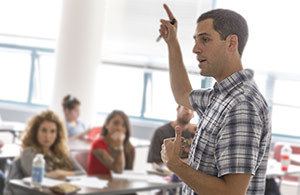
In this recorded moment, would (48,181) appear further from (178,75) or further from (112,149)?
(178,75)

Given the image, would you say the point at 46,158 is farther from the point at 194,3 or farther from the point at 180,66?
the point at 194,3

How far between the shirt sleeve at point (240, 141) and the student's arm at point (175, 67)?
1.61 ft

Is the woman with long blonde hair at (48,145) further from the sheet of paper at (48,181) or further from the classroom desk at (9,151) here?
the classroom desk at (9,151)

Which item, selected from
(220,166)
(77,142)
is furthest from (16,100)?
(220,166)

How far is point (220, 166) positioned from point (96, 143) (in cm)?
330

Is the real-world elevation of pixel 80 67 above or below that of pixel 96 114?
above

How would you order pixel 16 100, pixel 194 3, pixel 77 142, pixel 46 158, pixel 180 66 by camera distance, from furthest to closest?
pixel 16 100
pixel 194 3
pixel 77 142
pixel 46 158
pixel 180 66

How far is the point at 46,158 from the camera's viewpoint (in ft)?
14.3

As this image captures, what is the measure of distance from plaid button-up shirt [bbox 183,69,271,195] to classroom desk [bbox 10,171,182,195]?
7.13ft

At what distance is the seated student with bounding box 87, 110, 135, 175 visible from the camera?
4809mm

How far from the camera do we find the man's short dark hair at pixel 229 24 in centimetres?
173

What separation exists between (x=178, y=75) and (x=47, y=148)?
94.5 inches

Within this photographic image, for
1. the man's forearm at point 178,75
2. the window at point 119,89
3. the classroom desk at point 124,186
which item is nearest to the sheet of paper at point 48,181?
the classroom desk at point 124,186

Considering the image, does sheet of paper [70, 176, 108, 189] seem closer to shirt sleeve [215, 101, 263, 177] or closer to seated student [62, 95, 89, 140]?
seated student [62, 95, 89, 140]
